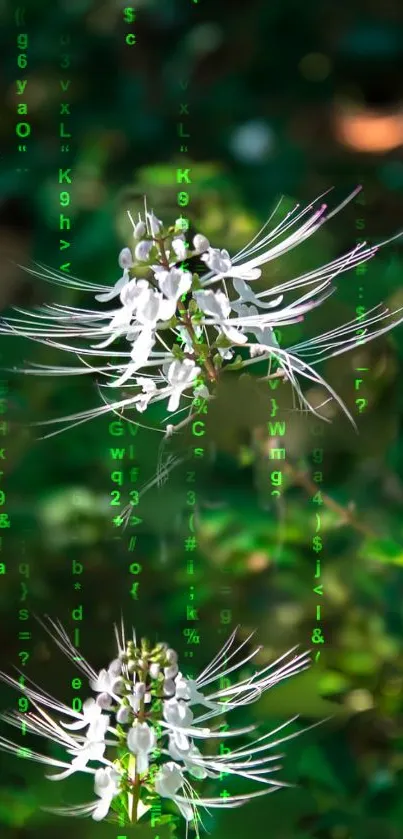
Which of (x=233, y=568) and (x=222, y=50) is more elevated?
(x=222, y=50)

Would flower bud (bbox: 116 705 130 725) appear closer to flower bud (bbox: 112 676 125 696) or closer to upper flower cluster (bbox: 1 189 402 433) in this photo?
flower bud (bbox: 112 676 125 696)

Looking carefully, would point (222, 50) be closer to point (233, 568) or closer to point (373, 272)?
point (373, 272)

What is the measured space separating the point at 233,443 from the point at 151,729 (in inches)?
12.7

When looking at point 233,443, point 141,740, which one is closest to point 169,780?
point 141,740

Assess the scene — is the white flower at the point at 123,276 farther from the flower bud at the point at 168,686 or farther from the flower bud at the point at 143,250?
the flower bud at the point at 168,686

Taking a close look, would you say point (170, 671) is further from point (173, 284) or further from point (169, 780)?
point (173, 284)

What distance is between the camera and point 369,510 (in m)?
0.94

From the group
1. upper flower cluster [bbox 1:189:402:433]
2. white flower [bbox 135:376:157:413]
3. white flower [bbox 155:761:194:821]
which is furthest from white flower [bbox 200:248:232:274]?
white flower [bbox 155:761:194:821]

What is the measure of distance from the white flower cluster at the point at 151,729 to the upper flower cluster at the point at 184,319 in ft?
0.87

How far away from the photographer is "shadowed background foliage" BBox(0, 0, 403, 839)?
92 centimetres

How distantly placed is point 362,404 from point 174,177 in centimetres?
34

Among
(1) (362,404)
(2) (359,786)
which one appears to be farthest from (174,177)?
(2) (359,786)

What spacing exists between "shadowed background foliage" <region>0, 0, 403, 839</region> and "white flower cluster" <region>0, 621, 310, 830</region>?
4 cm

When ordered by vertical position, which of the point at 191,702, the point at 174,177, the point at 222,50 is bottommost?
the point at 191,702
